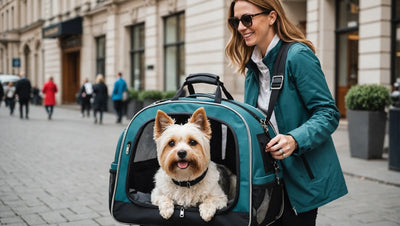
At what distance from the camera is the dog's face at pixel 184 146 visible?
221cm

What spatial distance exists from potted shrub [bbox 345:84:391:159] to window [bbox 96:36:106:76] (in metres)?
19.4

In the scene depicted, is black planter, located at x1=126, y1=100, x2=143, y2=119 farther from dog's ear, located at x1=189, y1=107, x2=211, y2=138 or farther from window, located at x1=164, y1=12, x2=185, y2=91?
dog's ear, located at x1=189, y1=107, x2=211, y2=138

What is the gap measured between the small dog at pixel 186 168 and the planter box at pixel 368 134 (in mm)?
7189

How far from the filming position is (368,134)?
880 centimetres

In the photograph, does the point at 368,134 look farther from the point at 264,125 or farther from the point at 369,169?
the point at 264,125

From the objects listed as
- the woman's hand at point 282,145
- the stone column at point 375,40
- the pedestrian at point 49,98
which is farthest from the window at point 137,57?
the woman's hand at point 282,145

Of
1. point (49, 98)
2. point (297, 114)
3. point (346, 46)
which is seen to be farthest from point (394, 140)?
point (49, 98)

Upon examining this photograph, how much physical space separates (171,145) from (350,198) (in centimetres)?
437

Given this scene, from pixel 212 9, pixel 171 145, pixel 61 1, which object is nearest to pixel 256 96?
pixel 171 145

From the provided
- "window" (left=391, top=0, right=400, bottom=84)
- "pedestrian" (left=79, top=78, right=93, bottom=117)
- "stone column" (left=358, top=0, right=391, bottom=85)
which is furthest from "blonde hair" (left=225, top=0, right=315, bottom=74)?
"pedestrian" (left=79, top=78, right=93, bottom=117)

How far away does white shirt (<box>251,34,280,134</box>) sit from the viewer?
2.47 metres

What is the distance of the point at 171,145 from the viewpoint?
226 centimetres

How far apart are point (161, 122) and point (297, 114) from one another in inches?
27.1

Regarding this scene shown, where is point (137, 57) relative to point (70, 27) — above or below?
below
